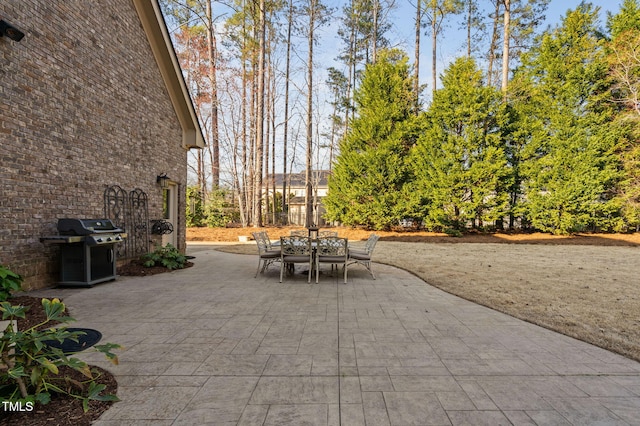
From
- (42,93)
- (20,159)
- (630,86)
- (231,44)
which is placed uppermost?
(231,44)

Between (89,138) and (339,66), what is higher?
(339,66)

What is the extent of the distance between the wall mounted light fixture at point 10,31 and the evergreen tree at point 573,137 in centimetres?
1637

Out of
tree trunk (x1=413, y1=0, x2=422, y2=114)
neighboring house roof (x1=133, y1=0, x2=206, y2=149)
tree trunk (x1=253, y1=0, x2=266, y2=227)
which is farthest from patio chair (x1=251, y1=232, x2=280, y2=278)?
tree trunk (x1=413, y1=0, x2=422, y2=114)

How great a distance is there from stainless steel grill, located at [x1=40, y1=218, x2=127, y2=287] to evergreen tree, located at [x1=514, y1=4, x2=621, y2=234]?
15.5 m

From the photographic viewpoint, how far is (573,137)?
13.1 meters

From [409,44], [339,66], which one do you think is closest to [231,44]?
[339,66]

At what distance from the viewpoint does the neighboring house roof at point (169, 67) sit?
7.45 meters

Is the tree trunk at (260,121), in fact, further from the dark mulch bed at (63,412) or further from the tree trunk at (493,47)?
the dark mulch bed at (63,412)

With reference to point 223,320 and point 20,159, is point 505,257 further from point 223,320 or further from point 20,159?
point 20,159

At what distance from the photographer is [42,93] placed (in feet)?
15.6

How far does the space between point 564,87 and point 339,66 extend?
12921 mm

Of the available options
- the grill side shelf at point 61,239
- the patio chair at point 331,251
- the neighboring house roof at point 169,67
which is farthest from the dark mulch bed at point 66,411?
the neighboring house roof at point 169,67

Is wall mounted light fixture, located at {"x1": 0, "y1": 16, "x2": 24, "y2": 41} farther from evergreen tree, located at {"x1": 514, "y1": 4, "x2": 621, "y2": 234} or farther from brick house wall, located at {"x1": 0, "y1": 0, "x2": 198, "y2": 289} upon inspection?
evergreen tree, located at {"x1": 514, "y1": 4, "x2": 621, "y2": 234}

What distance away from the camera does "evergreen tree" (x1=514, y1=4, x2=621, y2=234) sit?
1293cm
